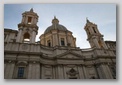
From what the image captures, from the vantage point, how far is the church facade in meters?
5.84

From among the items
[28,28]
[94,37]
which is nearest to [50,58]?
[28,28]

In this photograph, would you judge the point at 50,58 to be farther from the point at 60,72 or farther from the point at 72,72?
the point at 72,72

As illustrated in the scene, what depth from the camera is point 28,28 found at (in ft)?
25.9

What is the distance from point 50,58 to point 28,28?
252 centimetres

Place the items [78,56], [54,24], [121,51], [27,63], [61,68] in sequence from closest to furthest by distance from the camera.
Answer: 1. [121,51]
2. [27,63]
3. [61,68]
4. [78,56]
5. [54,24]

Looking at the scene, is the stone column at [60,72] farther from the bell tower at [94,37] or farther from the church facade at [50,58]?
the bell tower at [94,37]

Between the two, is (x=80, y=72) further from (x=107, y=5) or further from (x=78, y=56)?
(x=107, y=5)

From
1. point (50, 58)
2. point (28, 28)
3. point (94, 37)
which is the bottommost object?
point (50, 58)

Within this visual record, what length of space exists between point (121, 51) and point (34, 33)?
5295mm

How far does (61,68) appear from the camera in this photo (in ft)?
22.0

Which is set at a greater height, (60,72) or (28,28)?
(28,28)

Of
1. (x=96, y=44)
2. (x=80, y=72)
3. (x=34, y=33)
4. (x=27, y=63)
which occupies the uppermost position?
(x=34, y=33)

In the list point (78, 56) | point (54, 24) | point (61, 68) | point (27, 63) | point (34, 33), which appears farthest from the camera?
point (54, 24)

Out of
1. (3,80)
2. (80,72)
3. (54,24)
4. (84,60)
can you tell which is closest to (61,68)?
(80,72)
